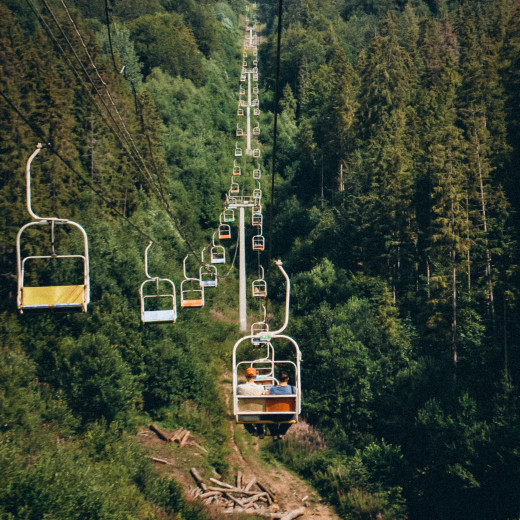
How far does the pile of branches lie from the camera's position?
2738cm

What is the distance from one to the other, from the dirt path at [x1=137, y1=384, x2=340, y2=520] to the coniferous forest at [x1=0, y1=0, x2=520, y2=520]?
0.75m

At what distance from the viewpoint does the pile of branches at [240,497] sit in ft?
89.8

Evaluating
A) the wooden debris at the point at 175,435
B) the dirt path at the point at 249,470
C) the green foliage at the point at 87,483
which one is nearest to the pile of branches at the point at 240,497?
the dirt path at the point at 249,470

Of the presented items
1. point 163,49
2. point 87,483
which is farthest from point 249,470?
point 163,49

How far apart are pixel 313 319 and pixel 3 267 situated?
765 inches

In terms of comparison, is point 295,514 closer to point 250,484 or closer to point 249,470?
point 250,484

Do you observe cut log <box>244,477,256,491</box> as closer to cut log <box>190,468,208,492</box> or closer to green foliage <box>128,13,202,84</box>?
cut log <box>190,468,208,492</box>

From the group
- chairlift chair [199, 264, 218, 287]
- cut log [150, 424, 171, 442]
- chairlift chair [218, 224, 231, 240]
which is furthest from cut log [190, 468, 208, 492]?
chairlift chair [218, 224, 231, 240]

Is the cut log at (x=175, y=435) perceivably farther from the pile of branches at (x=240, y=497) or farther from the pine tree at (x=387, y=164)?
the pine tree at (x=387, y=164)

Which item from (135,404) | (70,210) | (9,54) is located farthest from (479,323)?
(9,54)

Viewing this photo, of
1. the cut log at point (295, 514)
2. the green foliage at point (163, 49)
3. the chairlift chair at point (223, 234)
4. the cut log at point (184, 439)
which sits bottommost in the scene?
the cut log at point (295, 514)

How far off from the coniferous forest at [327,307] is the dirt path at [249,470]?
75cm

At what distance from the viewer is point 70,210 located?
40.0 metres

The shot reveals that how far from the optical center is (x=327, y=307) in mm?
39562
